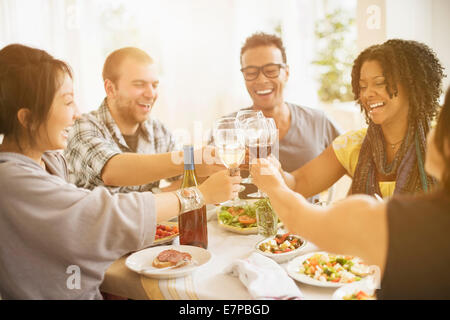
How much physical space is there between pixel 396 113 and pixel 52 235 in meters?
1.54

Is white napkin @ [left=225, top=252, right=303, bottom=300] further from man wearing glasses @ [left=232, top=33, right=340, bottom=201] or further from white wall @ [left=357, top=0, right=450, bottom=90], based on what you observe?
white wall @ [left=357, top=0, right=450, bottom=90]

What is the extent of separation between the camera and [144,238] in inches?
49.4

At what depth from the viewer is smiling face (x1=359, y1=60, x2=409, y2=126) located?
1879 mm

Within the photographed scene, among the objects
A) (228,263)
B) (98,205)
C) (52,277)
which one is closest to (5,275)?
(52,277)

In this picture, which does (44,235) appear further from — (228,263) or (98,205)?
(228,263)

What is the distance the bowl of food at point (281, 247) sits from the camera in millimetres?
1309

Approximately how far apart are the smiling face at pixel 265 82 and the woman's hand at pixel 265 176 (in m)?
1.45

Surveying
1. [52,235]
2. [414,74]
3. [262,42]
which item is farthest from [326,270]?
[262,42]

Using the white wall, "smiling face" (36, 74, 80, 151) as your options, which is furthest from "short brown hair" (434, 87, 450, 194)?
the white wall

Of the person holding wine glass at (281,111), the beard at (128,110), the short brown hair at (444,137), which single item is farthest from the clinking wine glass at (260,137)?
the person holding wine glass at (281,111)

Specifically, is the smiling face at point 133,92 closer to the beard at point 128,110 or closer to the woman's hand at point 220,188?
the beard at point 128,110

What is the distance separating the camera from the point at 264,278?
113cm

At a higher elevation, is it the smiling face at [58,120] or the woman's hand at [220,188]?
the smiling face at [58,120]
